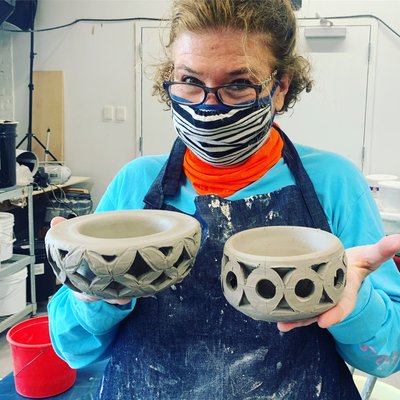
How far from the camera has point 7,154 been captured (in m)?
2.83

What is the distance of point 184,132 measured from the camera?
1061mm

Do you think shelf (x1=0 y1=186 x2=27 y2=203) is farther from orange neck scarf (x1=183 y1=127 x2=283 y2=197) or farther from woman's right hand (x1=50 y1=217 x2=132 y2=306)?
woman's right hand (x1=50 y1=217 x2=132 y2=306)

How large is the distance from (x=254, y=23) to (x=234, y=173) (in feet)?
1.00

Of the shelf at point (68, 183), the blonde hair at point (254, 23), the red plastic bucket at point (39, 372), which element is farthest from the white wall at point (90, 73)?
the blonde hair at point (254, 23)

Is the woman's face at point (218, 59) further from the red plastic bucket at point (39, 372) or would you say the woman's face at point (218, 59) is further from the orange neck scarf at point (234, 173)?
the red plastic bucket at point (39, 372)

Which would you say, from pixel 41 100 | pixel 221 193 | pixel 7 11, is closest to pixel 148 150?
pixel 41 100

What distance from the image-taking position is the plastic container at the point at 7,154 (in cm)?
281

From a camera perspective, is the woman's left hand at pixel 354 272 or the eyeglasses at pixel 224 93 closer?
the woman's left hand at pixel 354 272

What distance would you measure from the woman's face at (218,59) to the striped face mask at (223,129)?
4 cm

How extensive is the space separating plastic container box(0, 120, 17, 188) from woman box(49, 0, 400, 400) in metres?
1.94

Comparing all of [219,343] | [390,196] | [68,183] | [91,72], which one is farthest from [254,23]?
[91,72]

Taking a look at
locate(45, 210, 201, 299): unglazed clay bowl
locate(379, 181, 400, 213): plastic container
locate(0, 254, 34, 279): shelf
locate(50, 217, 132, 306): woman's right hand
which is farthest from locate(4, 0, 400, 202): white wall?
locate(45, 210, 201, 299): unglazed clay bowl

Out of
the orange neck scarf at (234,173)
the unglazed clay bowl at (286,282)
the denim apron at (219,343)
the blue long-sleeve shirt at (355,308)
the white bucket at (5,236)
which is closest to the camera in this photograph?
the unglazed clay bowl at (286,282)

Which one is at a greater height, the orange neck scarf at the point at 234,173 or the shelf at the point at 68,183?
the orange neck scarf at the point at 234,173
